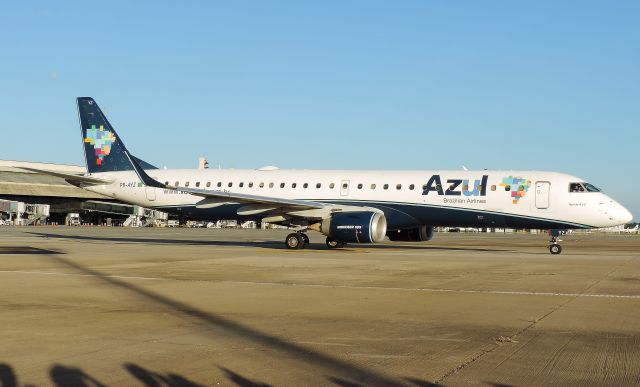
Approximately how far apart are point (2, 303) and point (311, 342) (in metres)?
5.98

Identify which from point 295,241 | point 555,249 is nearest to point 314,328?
point 295,241

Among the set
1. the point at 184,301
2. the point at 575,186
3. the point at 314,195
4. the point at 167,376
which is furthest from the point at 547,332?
the point at 314,195

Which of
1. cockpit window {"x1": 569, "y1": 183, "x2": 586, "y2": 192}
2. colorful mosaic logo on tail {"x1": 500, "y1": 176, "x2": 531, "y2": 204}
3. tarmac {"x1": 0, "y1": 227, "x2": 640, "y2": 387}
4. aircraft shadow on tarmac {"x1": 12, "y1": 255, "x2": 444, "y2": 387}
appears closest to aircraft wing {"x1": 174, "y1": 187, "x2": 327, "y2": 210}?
colorful mosaic logo on tail {"x1": 500, "y1": 176, "x2": 531, "y2": 204}

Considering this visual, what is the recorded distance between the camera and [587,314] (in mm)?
11281

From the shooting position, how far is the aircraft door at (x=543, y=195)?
29672mm

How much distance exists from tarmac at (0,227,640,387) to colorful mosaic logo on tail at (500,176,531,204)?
11344mm

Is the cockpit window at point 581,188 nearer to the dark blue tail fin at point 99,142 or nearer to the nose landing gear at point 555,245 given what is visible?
the nose landing gear at point 555,245

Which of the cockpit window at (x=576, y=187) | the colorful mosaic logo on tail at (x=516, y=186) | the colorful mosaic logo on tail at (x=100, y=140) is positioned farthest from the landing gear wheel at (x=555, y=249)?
the colorful mosaic logo on tail at (x=100, y=140)

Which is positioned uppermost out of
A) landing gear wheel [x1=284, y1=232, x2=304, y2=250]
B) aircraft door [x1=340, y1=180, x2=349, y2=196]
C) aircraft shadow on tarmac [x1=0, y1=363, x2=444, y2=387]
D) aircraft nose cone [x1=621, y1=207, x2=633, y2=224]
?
aircraft door [x1=340, y1=180, x2=349, y2=196]

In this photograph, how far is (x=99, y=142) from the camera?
121 ft

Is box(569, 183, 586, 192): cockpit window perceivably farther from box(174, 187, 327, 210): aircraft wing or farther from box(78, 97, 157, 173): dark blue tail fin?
box(78, 97, 157, 173): dark blue tail fin

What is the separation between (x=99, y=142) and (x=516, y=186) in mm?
20328

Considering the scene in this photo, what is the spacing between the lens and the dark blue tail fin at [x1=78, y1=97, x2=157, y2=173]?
1444 inches

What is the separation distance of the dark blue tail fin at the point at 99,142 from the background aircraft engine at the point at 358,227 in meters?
12.7
